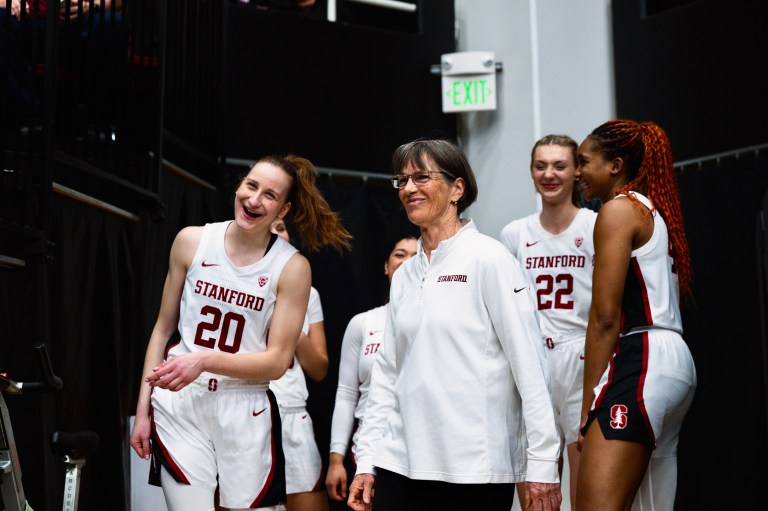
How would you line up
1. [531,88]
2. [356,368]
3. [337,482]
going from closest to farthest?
1. [337,482]
2. [356,368]
3. [531,88]

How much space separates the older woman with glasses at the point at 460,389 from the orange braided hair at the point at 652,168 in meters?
0.75

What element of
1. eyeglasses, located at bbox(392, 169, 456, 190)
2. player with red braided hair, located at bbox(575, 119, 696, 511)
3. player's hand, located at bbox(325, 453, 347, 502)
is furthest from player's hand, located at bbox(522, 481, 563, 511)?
player's hand, located at bbox(325, 453, 347, 502)

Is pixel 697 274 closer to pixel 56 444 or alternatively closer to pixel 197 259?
pixel 197 259

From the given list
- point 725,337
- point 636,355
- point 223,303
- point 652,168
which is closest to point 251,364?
point 223,303

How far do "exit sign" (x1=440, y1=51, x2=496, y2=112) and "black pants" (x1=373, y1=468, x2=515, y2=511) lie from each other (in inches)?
173

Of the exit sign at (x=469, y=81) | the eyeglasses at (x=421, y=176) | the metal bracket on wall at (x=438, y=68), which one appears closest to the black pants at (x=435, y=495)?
the eyeglasses at (x=421, y=176)

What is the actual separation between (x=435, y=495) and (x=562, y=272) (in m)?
2.00

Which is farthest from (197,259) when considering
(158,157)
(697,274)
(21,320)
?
(697,274)

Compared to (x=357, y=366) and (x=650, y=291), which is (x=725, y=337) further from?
(x=650, y=291)

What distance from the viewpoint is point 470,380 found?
2580 millimetres

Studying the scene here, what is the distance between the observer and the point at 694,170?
5996 millimetres

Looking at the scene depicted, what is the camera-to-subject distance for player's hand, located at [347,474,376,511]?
264cm

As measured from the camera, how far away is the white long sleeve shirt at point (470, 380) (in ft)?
8.25

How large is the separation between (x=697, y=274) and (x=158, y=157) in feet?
11.1
